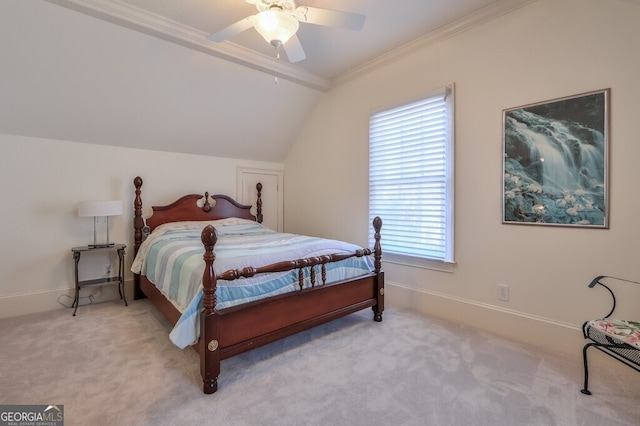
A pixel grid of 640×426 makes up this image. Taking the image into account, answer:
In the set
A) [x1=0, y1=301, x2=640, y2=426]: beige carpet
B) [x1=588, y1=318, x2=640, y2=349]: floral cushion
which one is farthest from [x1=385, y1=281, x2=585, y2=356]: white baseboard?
[x1=588, y1=318, x2=640, y2=349]: floral cushion

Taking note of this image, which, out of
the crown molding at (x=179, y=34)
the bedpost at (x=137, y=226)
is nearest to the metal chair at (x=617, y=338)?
the crown molding at (x=179, y=34)

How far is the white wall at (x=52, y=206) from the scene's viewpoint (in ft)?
10.1

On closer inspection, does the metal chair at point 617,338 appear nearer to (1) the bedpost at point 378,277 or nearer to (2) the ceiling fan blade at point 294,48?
(1) the bedpost at point 378,277

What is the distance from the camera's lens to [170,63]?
3.13 metres

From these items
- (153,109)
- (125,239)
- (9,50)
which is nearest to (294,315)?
(125,239)

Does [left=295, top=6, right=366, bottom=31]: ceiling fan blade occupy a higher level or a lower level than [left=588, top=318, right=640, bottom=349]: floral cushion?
higher

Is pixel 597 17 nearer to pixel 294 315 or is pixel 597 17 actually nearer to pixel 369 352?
pixel 369 352

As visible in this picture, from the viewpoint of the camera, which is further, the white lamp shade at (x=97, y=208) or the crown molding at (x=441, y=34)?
the white lamp shade at (x=97, y=208)

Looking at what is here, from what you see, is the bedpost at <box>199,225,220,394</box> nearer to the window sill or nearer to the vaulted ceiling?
the vaulted ceiling

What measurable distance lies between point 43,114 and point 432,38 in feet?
13.0

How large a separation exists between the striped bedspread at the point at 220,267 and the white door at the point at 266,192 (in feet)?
4.55

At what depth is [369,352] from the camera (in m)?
2.30

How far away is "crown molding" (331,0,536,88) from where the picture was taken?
2.52 m

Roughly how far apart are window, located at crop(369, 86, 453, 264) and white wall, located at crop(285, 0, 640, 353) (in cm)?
11
